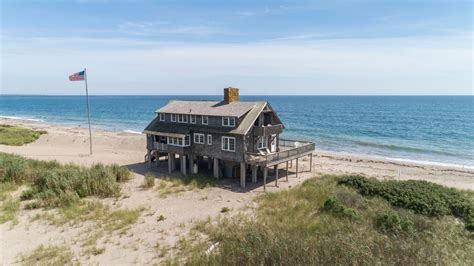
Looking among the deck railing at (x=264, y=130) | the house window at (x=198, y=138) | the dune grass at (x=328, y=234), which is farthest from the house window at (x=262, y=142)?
the dune grass at (x=328, y=234)

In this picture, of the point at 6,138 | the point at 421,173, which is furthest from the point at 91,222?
the point at 6,138

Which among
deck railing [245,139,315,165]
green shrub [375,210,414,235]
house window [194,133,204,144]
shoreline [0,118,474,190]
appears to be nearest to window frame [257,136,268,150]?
deck railing [245,139,315,165]

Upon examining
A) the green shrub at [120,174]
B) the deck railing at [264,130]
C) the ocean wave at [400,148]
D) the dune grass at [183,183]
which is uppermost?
the deck railing at [264,130]

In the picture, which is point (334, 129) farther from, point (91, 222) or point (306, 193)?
point (91, 222)

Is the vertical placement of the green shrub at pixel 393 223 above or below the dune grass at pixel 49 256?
above

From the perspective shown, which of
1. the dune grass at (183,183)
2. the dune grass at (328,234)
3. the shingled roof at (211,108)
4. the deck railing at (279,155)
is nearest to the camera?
the dune grass at (328,234)

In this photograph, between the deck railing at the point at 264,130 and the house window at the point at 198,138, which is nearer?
the deck railing at the point at 264,130

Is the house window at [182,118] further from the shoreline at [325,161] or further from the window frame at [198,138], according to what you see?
the shoreline at [325,161]
